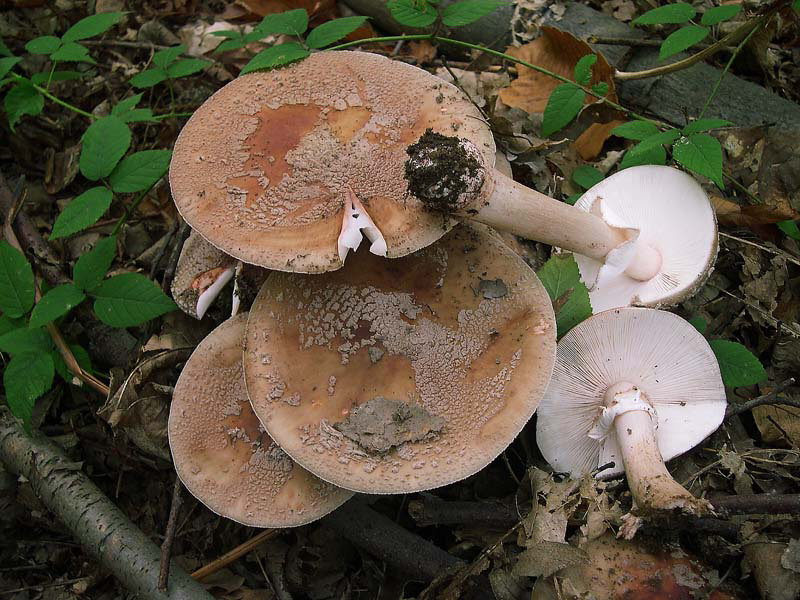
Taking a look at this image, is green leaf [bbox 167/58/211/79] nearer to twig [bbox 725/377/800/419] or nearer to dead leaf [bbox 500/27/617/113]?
dead leaf [bbox 500/27/617/113]

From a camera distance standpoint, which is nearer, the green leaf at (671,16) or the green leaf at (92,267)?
the green leaf at (92,267)

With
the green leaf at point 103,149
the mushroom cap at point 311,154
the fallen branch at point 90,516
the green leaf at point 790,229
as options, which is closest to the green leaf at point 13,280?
the green leaf at point 103,149

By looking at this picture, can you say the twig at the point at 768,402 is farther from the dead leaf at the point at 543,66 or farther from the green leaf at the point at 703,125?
the dead leaf at the point at 543,66

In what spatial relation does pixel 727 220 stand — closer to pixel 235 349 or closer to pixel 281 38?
pixel 235 349

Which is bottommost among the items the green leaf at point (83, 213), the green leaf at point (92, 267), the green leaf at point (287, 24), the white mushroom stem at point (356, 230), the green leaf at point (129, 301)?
the green leaf at point (129, 301)

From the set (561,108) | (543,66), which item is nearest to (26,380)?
(561,108)

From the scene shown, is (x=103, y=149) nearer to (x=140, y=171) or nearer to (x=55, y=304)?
Answer: (x=140, y=171)

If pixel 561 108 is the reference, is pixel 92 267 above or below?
below
